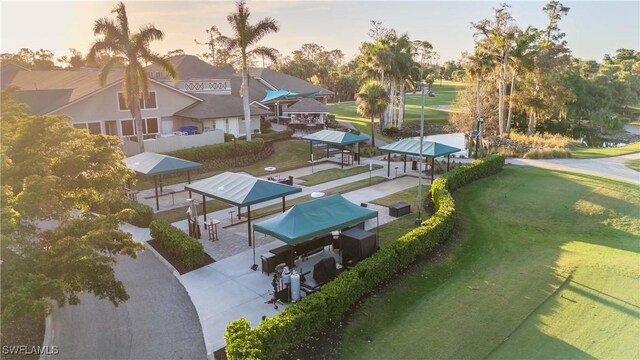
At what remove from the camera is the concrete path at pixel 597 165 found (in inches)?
1136

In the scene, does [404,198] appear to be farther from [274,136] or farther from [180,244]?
[274,136]

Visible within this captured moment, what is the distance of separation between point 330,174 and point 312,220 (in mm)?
15190

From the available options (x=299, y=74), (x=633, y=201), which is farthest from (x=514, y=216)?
(x=299, y=74)

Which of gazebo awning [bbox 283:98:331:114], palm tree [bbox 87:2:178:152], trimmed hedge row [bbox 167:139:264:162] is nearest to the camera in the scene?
palm tree [bbox 87:2:178:152]

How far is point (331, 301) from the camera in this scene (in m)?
11.2

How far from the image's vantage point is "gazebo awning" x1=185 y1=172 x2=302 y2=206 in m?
16.7

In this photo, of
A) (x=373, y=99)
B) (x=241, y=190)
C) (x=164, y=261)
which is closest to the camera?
(x=164, y=261)

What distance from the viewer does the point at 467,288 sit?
13.7 meters

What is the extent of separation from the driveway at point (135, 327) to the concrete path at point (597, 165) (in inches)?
1117

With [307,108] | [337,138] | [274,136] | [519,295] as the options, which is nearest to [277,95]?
[307,108]

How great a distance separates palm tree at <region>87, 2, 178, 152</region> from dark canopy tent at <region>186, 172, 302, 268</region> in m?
13.2

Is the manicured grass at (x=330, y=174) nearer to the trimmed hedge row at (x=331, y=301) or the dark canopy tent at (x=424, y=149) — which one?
the dark canopy tent at (x=424, y=149)

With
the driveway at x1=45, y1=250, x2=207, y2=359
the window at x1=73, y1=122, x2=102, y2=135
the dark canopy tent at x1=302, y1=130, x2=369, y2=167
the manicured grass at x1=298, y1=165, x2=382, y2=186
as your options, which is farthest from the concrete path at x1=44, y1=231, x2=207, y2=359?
A: the window at x1=73, y1=122, x2=102, y2=135

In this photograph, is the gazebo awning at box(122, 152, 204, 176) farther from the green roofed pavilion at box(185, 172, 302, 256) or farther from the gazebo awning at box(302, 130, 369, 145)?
the gazebo awning at box(302, 130, 369, 145)
